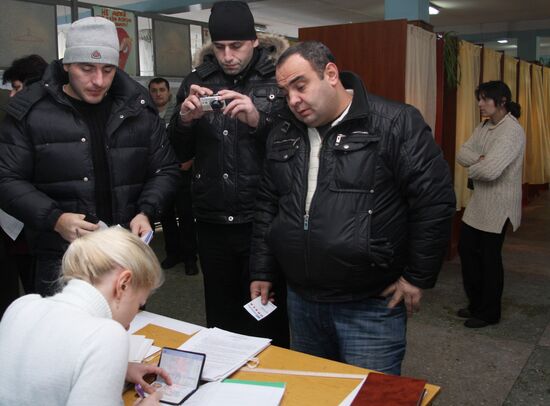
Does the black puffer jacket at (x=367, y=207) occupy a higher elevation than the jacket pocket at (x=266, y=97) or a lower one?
lower

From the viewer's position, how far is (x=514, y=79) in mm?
7008

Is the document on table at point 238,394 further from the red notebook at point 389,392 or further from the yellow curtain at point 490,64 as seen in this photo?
the yellow curtain at point 490,64

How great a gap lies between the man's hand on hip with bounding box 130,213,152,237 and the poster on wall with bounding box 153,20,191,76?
162 inches

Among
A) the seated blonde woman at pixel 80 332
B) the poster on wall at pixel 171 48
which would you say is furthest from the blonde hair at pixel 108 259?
the poster on wall at pixel 171 48

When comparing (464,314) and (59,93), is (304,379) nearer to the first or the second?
(59,93)

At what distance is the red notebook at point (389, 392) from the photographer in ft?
4.46

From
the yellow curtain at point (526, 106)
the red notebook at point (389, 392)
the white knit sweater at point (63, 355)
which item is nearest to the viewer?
the white knit sweater at point (63, 355)

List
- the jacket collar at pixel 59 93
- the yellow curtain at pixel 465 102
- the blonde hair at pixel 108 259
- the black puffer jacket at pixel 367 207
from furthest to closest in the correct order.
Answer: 1. the yellow curtain at pixel 465 102
2. the jacket collar at pixel 59 93
3. the black puffer jacket at pixel 367 207
4. the blonde hair at pixel 108 259

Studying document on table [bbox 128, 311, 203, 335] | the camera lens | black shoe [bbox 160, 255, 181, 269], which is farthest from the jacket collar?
black shoe [bbox 160, 255, 181, 269]

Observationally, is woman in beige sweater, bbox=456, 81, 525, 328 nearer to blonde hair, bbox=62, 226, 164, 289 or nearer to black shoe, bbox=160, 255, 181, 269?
black shoe, bbox=160, 255, 181, 269

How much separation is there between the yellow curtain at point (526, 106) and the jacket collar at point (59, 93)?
6283mm

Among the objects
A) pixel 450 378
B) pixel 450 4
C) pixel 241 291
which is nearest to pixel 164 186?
pixel 241 291

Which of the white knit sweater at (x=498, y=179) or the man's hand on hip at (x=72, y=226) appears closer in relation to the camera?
the man's hand on hip at (x=72, y=226)

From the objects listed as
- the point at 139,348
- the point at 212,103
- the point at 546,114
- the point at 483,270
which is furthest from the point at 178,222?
the point at 546,114
